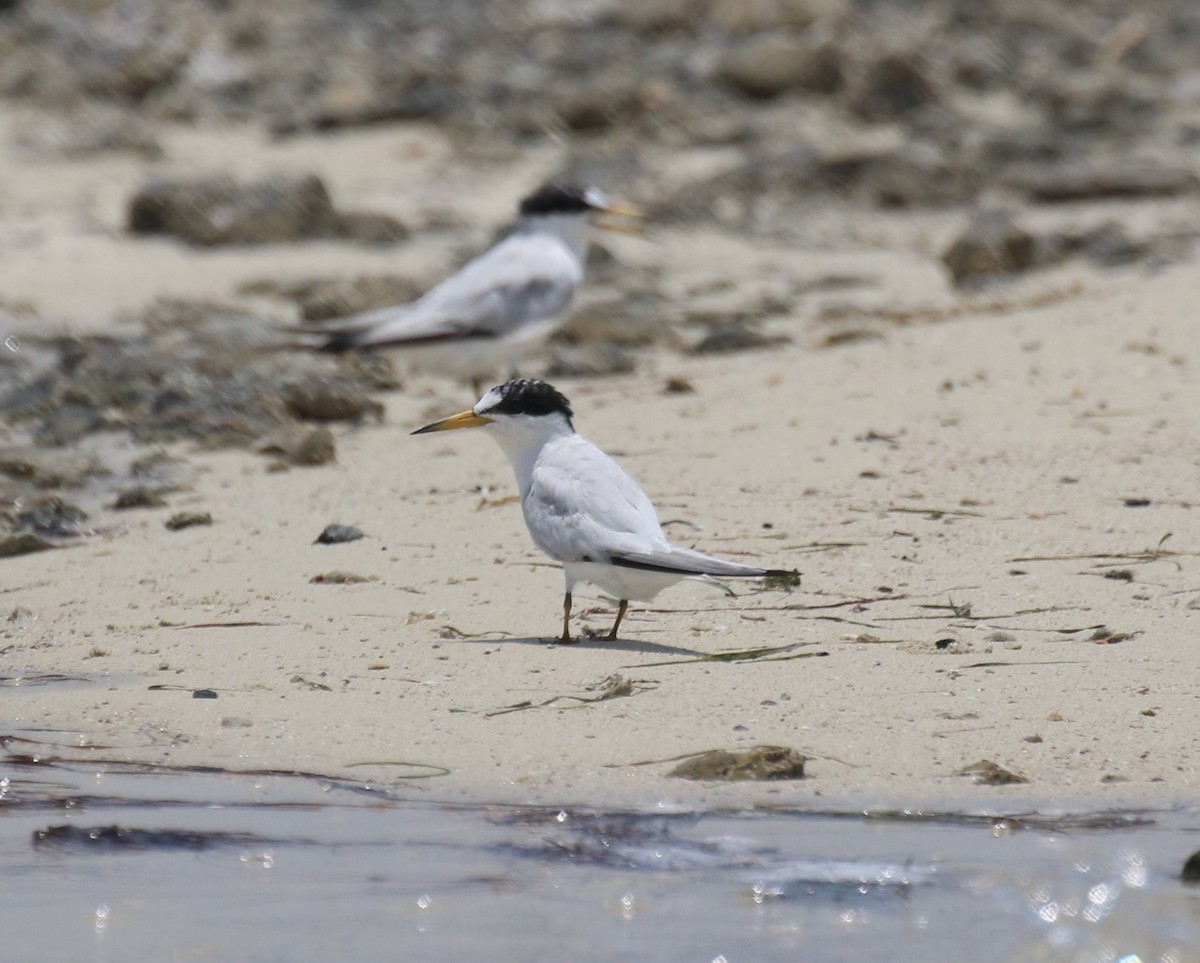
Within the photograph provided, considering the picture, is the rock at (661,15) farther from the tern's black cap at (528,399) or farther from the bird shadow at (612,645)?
the bird shadow at (612,645)

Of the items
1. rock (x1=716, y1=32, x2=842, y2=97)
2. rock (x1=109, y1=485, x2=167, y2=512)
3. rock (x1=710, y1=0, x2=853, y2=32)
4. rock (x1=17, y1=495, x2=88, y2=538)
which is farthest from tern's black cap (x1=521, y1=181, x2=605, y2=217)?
rock (x1=710, y1=0, x2=853, y2=32)

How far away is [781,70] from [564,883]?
1041 centimetres

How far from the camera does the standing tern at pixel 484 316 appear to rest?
7715 millimetres

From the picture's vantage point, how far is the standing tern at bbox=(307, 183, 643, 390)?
25.3 feet

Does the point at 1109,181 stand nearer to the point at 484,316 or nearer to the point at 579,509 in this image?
the point at 484,316

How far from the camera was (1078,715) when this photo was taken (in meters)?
4.02

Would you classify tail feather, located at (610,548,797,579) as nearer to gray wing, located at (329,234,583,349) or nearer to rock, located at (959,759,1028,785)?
rock, located at (959,759,1028,785)

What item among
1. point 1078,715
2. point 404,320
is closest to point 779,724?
point 1078,715

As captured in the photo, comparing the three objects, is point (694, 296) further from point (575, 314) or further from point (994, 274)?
point (994, 274)

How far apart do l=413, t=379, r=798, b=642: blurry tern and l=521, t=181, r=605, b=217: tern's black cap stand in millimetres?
3399

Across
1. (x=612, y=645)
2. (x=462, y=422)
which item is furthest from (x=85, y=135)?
(x=612, y=645)

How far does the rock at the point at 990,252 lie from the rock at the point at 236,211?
3.06 metres

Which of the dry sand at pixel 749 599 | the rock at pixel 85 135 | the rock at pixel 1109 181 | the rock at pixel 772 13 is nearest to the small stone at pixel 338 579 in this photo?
the dry sand at pixel 749 599

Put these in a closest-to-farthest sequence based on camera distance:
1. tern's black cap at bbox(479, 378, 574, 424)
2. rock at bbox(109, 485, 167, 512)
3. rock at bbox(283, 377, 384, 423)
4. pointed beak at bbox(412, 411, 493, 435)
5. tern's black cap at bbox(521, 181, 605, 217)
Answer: tern's black cap at bbox(479, 378, 574, 424) < pointed beak at bbox(412, 411, 493, 435) < rock at bbox(109, 485, 167, 512) < rock at bbox(283, 377, 384, 423) < tern's black cap at bbox(521, 181, 605, 217)
